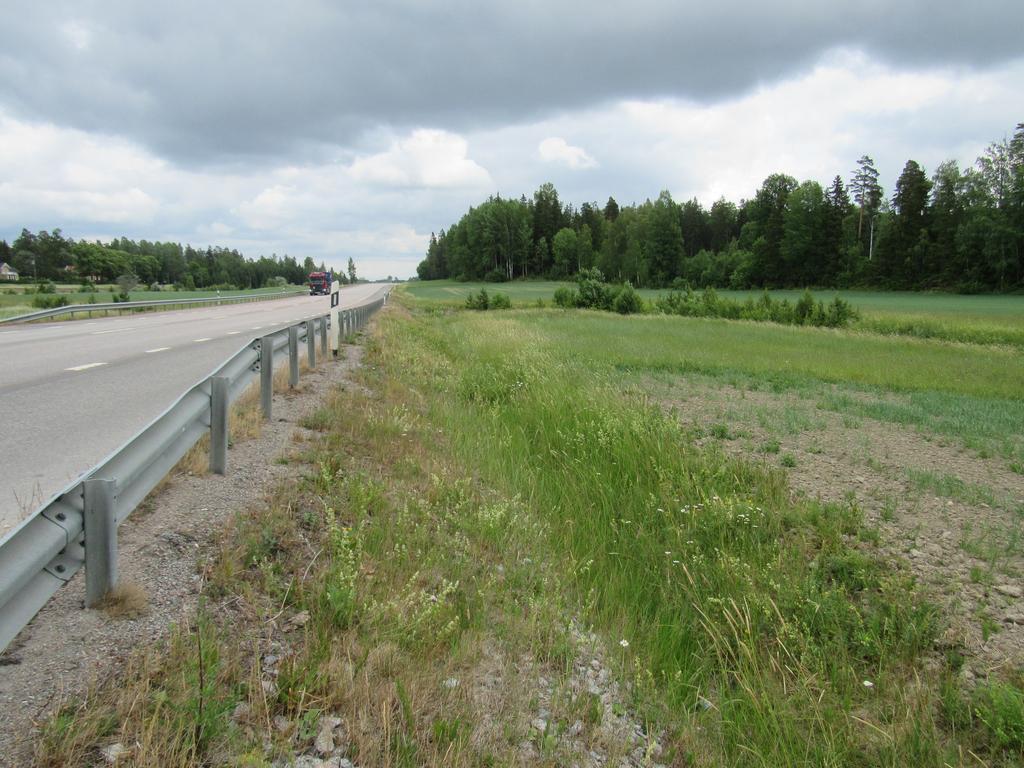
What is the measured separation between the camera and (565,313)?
1805 inches

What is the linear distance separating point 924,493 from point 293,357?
8.23 m

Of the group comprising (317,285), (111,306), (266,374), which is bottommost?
(266,374)

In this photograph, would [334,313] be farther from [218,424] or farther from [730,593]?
[730,593]

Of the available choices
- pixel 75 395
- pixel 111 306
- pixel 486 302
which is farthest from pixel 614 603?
pixel 486 302

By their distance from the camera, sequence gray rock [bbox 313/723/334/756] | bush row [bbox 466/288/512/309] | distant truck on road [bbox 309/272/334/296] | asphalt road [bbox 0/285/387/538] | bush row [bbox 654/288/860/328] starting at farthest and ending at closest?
distant truck on road [bbox 309/272/334/296] < bush row [bbox 466/288/512/309] < bush row [bbox 654/288/860/328] < asphalt road [bbox 0/285/387/538] < gray rock [bbox 313/723/334/756]

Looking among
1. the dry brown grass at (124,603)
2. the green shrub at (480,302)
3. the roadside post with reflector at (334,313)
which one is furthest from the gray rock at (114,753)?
the green shrub at (480,302)

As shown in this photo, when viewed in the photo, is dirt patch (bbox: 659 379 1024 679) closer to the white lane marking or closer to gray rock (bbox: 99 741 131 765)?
gray rock (bbox: 99 741 131 765)

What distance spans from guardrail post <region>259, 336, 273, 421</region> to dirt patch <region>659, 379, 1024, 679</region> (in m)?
5.91

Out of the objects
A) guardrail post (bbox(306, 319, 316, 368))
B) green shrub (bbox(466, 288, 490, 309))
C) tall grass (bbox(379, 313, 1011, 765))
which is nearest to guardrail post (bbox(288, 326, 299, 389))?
guardrail post (bbox(306, 319, 316, 368))

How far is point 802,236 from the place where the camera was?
8531 cm

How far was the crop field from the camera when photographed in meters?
2.95

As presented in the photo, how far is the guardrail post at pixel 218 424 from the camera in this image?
16.5 feet

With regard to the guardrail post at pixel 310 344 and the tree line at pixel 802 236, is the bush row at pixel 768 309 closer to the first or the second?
the tree line at pixel 802 236

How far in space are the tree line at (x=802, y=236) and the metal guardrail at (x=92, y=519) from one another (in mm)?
51393
